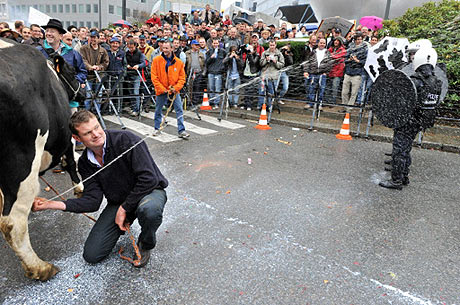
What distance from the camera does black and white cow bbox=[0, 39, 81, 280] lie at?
7.08 feet

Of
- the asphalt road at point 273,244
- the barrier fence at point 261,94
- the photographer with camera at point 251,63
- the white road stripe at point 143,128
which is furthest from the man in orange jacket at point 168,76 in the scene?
the photographer with camera at point 251,63

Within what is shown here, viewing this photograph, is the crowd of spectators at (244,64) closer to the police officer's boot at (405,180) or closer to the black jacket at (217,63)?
the black jacket at (217,63)

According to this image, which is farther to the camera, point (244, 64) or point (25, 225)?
point (244, 64)

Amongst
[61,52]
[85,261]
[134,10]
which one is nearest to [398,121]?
[85,261]

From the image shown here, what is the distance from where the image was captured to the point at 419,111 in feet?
14.9

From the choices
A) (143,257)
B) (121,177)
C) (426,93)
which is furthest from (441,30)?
(143,257)

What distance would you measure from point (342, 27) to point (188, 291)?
12.9 m

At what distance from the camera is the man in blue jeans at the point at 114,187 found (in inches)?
101

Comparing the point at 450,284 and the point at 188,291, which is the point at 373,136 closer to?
the point at 450,284

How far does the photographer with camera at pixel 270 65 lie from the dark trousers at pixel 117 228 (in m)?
6.94

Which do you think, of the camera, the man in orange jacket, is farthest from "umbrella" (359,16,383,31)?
the man in orange jacket

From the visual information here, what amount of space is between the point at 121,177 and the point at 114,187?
14 cm

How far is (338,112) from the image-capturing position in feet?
30.6

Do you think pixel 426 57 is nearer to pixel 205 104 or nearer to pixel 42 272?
pixel 42 272
